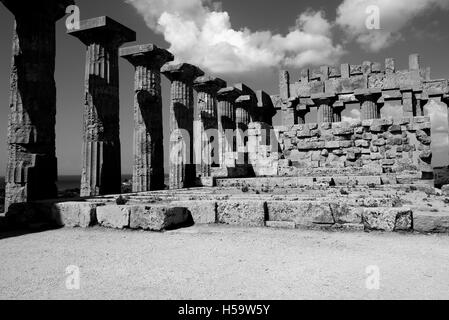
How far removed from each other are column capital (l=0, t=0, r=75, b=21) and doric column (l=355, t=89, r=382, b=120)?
17464 millimetres

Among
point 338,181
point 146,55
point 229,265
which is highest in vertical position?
point 146,55

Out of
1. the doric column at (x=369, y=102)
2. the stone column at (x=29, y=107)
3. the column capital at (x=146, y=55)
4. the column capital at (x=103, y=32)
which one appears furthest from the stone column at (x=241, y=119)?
the stone column at (x=29, y=107)

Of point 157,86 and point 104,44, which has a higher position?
point 104,44

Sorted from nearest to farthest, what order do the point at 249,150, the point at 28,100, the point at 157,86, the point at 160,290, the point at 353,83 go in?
the point at 160,290
the point at 28,100
the point at 157,86
the point at 249,150
the point at 353,83

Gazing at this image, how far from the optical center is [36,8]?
9633 millimetres

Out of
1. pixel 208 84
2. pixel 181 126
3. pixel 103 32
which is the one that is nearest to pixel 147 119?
pixel 181 126

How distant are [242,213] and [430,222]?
3.05 m

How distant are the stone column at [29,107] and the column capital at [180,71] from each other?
5162 millimetres

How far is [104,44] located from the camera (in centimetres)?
1107

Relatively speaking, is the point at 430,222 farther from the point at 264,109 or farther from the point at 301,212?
the point at 264,109

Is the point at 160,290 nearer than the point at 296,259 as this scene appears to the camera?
Yes
